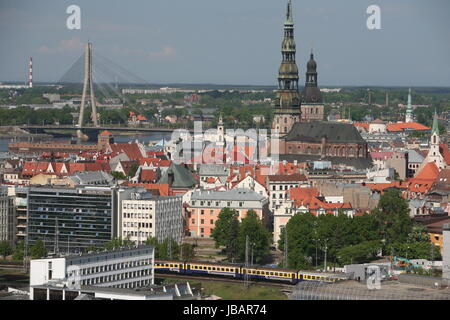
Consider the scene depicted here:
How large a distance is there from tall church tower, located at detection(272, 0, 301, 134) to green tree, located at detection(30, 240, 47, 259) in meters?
28.2

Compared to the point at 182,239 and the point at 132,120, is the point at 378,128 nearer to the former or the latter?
the point at 132,120

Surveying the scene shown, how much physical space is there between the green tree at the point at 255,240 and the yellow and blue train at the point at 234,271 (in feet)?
9.87

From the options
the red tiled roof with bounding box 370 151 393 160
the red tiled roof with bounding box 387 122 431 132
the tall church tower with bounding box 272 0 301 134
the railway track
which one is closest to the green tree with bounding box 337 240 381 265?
the railway track

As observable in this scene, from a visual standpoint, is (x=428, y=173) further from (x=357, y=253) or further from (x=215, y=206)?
(x=357, y=253)

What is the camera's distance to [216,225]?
42.2m

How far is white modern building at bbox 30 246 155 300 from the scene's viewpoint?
28752mm

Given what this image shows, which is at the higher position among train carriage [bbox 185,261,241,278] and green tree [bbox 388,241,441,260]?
green tree [bbox 388,241,441,260]

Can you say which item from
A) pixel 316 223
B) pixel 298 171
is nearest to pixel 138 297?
pixel 316 223

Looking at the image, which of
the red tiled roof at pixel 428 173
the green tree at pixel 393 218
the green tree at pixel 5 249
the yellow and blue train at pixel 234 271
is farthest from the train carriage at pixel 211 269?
the red tiled roof at pixel 428 173

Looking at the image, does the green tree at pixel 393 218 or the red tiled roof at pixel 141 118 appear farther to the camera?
the red tiled roof at pixel 141 118

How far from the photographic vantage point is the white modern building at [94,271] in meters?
28.8

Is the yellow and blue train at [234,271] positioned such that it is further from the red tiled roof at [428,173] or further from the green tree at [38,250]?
the red tiled roof at [428,173]

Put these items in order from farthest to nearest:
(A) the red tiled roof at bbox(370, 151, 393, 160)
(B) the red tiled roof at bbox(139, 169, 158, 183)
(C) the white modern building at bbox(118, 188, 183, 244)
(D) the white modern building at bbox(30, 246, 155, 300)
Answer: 1. (A) the red tiled roof at bbox(370, 151, 393, 160)
2. (B) the red tiled roof at bbox(139, 169, 158, 183)
3. (C) the white modern building at bbox(118, 188, 183, 244)
4. (D) the white modern building at bbox(30, 246, 155, 300)

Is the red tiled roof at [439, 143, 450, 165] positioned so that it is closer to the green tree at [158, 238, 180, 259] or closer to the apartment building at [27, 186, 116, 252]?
the apartment building at [27, 186, 116, 252]
